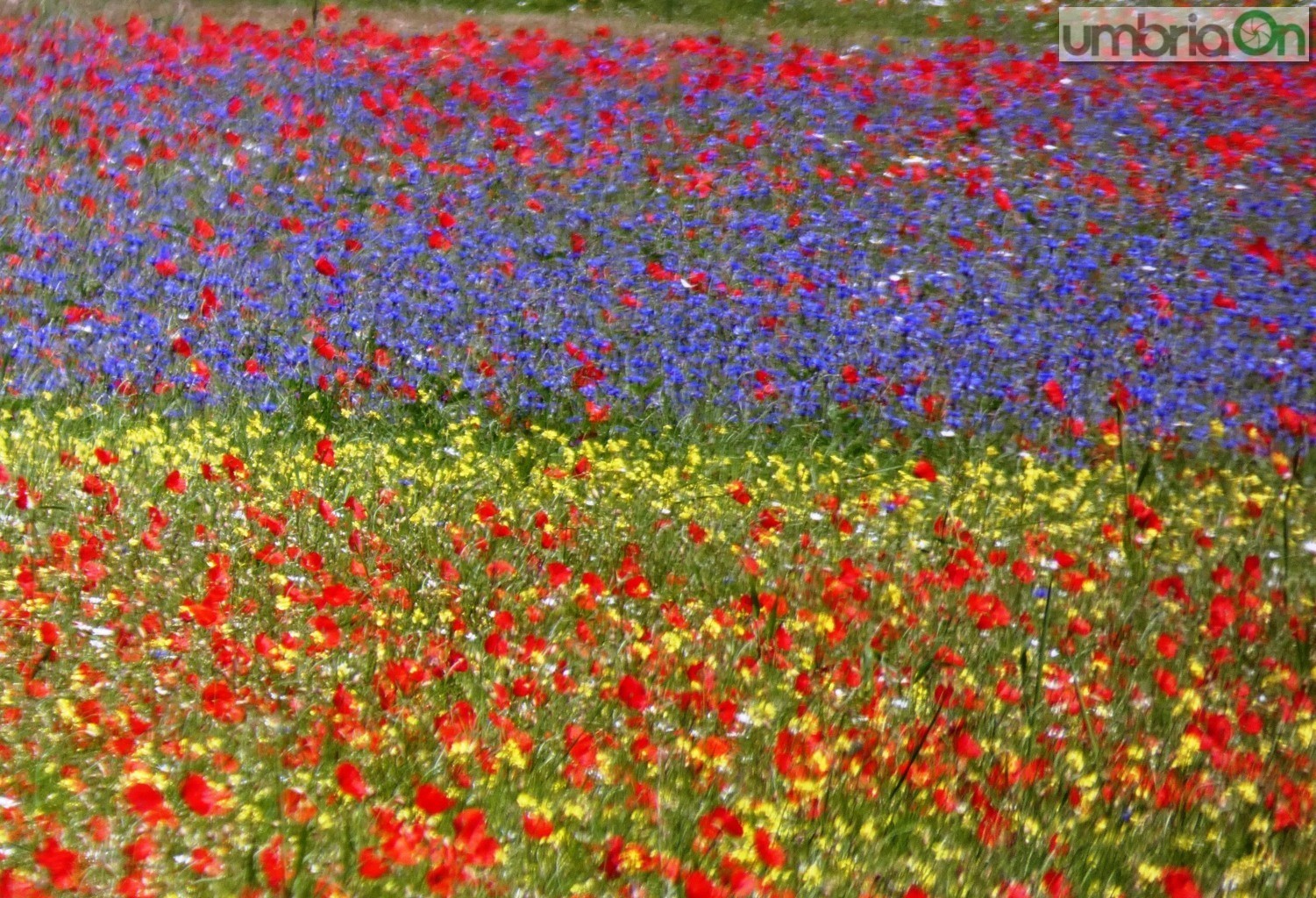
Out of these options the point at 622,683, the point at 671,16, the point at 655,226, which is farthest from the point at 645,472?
the point at 671,16

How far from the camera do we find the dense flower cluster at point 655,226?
19.8ft

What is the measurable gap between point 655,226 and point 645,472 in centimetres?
290

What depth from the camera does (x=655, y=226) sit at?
761cm

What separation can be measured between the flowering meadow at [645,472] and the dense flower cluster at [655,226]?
4cm

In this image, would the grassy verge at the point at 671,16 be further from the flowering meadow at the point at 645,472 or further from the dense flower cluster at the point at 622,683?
the dense flower cluster at the point at 622,683

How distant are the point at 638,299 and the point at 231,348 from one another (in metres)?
1.75

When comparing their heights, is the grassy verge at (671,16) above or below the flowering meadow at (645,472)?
above

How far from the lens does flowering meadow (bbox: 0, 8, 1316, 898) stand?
2.71 meters

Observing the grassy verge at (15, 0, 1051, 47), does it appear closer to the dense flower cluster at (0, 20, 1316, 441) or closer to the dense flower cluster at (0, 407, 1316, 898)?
the dense flower cluster at (0, 20, 1316, 441)

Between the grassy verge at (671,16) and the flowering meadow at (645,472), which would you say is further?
the grassy verge at (671,16)

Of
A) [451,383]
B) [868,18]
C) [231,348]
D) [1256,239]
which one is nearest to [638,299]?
[451,383]

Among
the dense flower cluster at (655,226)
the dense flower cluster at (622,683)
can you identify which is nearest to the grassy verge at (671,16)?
the dense flower cluster at (655,226)

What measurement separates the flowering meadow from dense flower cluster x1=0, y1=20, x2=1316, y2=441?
0.12 ft

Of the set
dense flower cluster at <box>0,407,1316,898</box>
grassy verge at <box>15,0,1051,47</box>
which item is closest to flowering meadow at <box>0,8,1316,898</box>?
dense flower cluster at <box>0,407,1316,898</box>
